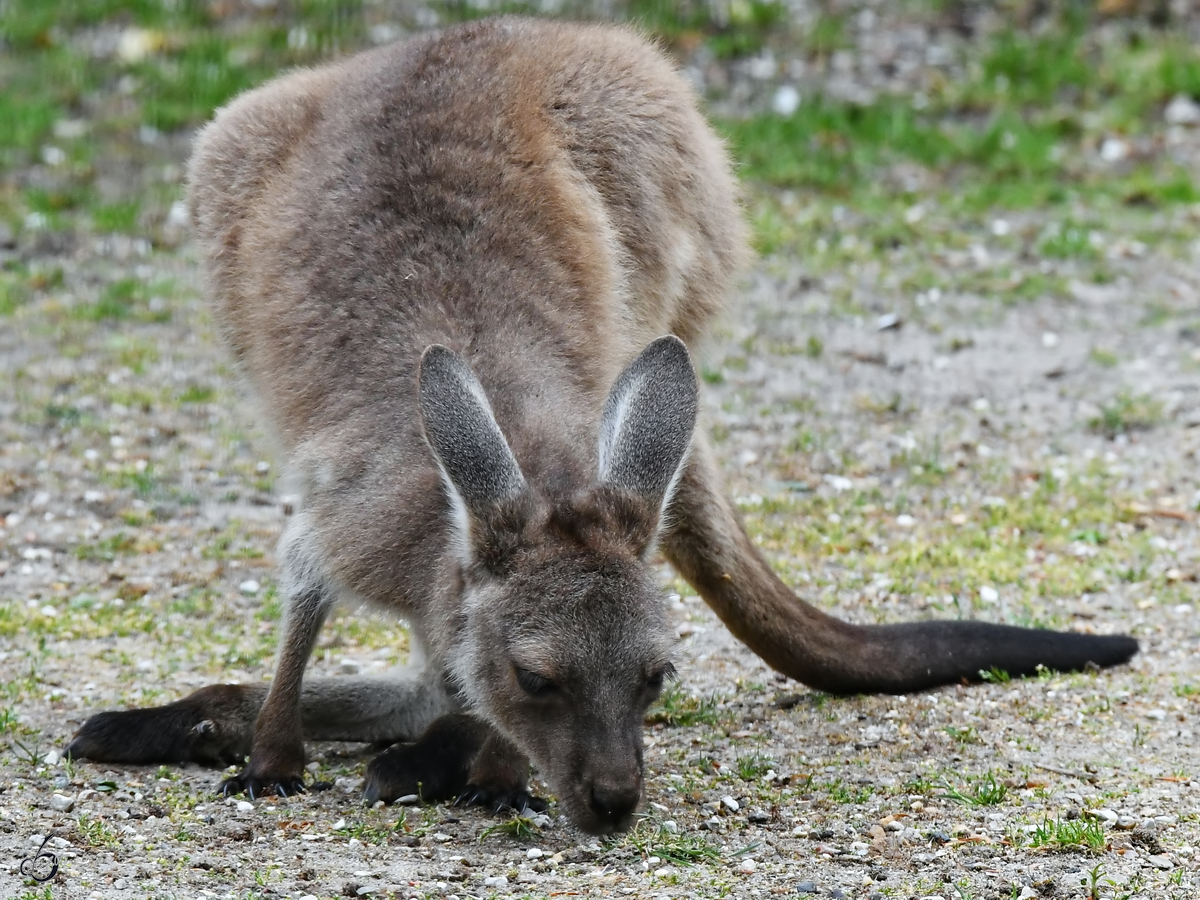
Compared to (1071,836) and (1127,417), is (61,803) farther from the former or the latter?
(1127,417)

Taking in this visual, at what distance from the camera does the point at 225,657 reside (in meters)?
5.45

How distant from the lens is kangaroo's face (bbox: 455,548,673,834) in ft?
12.7

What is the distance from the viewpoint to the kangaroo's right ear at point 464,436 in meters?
3.88

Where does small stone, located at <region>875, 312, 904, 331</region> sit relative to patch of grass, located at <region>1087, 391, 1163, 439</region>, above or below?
above

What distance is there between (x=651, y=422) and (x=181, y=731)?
5.28 ft

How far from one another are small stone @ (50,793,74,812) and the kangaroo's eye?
3.96 feet

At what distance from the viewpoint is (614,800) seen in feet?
12.5

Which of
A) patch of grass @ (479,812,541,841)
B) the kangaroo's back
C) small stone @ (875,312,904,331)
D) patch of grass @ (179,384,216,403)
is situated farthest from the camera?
small stone @ (875,312,904,331)

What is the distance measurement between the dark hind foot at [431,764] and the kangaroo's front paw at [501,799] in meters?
0.06

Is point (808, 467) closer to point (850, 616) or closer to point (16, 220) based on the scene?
point (850, 616)

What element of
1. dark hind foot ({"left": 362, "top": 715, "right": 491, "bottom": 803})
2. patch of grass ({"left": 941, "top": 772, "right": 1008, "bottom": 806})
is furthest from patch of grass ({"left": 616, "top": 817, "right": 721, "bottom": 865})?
patch of grass ({"left": 941, "top": 772, "right": 1008, "bottom": 806})

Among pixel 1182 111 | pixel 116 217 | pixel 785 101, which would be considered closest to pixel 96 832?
pixel 116 217

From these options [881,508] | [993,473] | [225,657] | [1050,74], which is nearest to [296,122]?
[225,657]

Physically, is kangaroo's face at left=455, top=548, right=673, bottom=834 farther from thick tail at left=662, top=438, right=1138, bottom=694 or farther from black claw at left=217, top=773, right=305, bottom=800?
thick tail at left=662, top=438, right=1138, bottom=694
